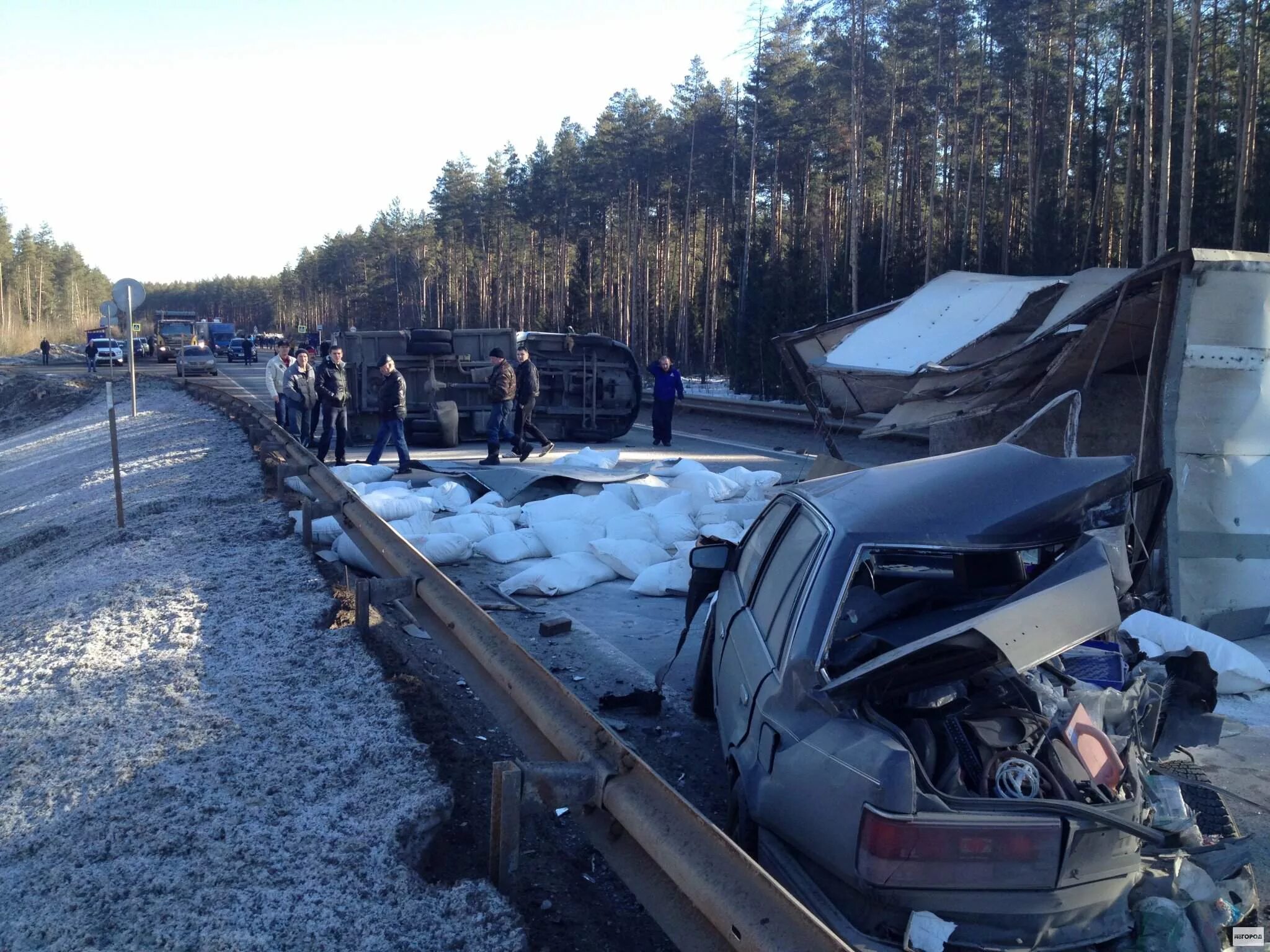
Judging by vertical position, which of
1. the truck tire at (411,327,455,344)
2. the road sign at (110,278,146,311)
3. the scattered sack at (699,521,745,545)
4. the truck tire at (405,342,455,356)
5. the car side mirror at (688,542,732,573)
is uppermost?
the road sign at (110,278,146,311)

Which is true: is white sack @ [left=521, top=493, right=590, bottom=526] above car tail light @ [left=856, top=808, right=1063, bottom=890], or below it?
below

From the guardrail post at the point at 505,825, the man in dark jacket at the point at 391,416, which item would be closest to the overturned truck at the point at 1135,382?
the guardrail post at the point at 505,825

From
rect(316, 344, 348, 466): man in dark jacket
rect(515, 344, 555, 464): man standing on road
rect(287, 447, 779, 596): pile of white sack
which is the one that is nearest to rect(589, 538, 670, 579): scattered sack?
rect(287, 447, 779, 596): pile of white sack

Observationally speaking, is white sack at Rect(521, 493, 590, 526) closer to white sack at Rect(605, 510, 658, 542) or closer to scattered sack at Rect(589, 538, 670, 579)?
white sack at Rect(605, 510, 658, 542)

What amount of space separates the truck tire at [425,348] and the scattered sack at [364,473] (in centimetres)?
524

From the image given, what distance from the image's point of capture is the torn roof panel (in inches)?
434

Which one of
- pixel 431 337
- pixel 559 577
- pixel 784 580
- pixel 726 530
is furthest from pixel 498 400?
pixel 784 580

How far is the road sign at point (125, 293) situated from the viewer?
52.3 ft

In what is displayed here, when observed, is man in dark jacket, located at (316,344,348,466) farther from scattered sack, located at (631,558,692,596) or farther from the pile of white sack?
scattered sack, located at (631,558,692,596)

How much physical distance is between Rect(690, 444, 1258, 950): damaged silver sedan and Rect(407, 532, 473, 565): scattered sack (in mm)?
5458

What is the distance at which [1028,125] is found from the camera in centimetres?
4359

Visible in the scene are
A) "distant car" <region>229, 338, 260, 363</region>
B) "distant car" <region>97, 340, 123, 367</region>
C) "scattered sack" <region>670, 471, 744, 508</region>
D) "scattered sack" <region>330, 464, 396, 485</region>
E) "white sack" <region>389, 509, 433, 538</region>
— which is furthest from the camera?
"distant car" <region>229, 338, 260, 363</region>

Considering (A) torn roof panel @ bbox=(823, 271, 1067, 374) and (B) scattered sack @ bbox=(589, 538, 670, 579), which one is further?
(A) torn roof panel @ bbox=(823, 271, 1067, 374)

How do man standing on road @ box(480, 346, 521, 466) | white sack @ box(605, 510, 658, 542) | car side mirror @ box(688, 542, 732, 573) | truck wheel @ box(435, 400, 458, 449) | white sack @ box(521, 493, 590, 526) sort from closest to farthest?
car side mirror @ box(688, 542, 732, 573)
white sack @ box(605, 510, 658, 542)
white sack @ box(521, 493, 590, 526)
man standing on road @ box(480, 346, 521, 466)
truck wheel @ box(435, 400, 458, 449)
